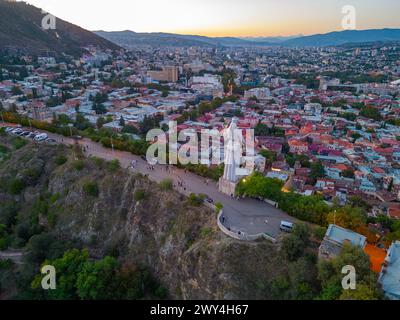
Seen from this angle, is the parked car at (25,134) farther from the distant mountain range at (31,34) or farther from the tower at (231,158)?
the distant mountain range at (31,34)

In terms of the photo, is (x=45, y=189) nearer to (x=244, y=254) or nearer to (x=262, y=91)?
(x=244, y=254)

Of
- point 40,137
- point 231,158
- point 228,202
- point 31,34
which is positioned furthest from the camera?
point 31,34

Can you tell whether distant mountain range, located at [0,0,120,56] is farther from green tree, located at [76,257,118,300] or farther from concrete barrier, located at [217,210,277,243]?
concrete barrier, located at [217,210,277,243]

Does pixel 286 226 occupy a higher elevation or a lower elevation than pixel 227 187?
lower

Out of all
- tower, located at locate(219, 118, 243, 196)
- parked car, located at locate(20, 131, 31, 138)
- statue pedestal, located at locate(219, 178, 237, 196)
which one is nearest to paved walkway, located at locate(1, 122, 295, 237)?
statue pedestal, located at locate(219, 178, 237, 196)

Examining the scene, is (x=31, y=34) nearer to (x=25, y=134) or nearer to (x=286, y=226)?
(x=25, y=134)

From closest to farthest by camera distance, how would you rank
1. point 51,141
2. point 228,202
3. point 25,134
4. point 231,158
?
point 231,158
point 228,202
point 51,141
point 25,134

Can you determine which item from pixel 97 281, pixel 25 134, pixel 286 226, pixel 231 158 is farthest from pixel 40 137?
pixel 286 226
